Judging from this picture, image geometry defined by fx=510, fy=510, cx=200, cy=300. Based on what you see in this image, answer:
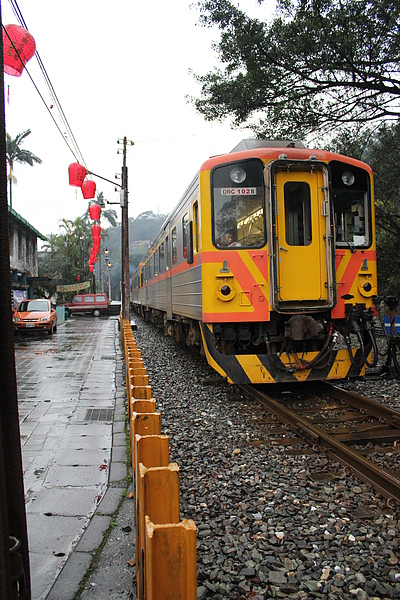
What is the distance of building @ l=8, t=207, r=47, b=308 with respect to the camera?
71.1 ft

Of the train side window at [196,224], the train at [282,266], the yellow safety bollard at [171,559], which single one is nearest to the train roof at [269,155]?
the train at [282,266]

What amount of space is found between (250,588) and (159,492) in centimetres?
87

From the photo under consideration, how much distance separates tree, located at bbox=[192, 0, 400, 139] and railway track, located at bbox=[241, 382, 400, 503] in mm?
6330

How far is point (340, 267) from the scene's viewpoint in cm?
659

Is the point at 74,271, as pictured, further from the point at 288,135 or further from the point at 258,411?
the point at 258,411

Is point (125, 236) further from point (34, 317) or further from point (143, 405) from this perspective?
point (143, 405)

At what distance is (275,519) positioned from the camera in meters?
3.24

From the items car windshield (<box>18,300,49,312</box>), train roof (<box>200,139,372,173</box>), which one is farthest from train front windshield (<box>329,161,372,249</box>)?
car windshield (<box>18,300,49,312</box>)

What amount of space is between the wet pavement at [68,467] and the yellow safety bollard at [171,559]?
0.97m

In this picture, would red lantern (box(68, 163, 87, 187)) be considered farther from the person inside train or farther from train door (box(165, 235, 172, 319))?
the person inside train

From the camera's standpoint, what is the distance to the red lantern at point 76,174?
11.8 m

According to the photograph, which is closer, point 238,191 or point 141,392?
point 141,392

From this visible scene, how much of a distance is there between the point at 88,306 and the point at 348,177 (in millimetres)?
28590

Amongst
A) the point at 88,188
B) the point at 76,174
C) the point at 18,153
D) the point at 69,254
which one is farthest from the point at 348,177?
the point at 69,254
